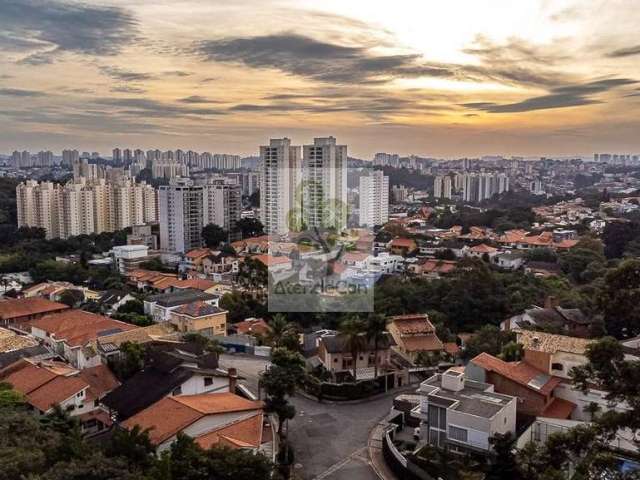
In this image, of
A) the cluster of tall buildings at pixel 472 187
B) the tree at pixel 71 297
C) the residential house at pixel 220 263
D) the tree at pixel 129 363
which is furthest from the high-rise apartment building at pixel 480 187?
the tree at pixel 129 363

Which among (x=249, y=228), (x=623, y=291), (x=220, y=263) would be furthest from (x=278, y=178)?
(x=623, y=291)

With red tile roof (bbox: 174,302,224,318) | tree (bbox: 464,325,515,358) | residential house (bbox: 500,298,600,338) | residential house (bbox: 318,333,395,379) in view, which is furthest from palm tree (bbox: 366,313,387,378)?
red tile roof (bbox: 174,302,224,318)

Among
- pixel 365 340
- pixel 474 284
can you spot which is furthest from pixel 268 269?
pixel 365 340

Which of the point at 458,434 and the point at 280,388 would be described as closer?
the point at 458,434

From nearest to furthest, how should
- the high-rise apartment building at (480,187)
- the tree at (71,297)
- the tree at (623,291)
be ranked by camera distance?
the tree at (623,291) → the tree at (71,297) → the high-rise apartment building at (480,187)

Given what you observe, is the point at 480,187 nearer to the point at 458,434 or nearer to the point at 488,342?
the point at 488,342

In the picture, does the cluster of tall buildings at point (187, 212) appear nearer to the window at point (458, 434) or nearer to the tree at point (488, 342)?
the tree at point (488, 342)
